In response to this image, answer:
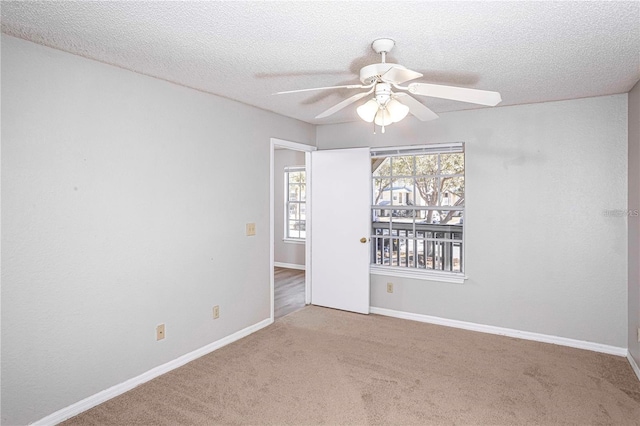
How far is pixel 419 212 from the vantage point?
4543mm

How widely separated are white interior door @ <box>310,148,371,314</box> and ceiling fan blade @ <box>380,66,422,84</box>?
247cm

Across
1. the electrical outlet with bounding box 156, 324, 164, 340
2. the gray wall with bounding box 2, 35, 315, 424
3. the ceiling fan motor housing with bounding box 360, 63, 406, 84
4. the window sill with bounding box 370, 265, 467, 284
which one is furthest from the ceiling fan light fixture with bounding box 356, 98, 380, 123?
the window sill with bounding box 370, 265, 467, 284

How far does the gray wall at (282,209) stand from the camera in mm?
7141

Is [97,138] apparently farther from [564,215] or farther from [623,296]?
[623,296]

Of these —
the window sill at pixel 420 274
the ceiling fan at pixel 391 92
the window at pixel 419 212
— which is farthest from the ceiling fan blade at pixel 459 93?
the window sill at pixel 420 274

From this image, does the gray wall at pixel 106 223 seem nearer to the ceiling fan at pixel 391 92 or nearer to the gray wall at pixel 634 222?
the ceiling fan at pixel 391 92

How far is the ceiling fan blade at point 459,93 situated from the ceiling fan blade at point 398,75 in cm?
9

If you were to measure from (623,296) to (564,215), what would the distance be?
83 cm

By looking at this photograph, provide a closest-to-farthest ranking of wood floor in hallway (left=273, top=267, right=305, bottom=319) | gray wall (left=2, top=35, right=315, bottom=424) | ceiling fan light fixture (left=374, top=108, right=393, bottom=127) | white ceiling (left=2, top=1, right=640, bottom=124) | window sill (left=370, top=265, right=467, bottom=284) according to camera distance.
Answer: white ceiling (left=2, top=1, right=640, bottom=124) → gray wall (left=2, top=35, right=315, bottom=424) → ceiling fan light fixture (left=374, top=108, right=393, bottom=127) → window sill (left=370, top=265, right=467, bottom=284) → wood floor in hallway (left=273, top=267, right=305, bottom=319)

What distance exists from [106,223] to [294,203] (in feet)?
15.7

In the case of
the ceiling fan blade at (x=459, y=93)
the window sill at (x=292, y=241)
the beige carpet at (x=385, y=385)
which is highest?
the ceiling fan blade at (x=459, y=93)

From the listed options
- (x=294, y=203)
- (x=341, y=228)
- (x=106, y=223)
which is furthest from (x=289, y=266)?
(x=106, y=223)

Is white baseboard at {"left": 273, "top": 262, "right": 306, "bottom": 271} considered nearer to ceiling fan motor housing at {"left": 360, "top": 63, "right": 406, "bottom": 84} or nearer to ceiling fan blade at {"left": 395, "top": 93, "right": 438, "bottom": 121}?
ceiling fan blade at {"left": 395, "top": 93, "right": 438, "bottom": 121}

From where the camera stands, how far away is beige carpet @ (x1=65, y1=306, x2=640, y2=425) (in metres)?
2.42
